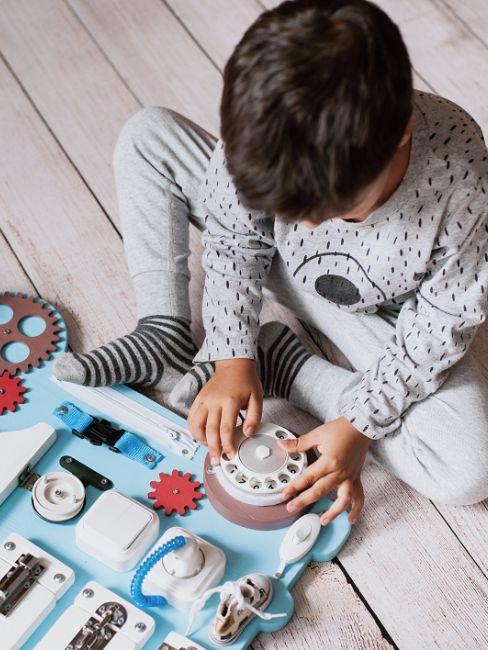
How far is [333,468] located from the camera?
0.89 metres

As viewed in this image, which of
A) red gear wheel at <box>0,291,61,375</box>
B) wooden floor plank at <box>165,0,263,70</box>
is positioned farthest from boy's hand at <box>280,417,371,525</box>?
wooden floor plank at <box>165,0,263,70</box>

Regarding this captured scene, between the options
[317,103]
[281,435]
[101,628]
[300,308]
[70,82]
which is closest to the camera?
[317,103]

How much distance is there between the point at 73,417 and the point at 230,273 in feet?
0.84

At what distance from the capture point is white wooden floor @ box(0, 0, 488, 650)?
2.98 feet

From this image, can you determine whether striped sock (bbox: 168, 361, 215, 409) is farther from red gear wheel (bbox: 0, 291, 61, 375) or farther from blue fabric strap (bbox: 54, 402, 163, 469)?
red gear wheel (bbox: 0, 291, 61, 375)

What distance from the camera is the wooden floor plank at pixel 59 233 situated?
115cm

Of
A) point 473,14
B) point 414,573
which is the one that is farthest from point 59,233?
point 473,14

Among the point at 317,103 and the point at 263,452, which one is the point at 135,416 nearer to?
the point at 263,452

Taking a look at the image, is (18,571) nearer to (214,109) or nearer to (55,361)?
(55,361)

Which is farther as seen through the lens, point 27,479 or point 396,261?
point 27,479

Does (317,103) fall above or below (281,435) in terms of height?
above

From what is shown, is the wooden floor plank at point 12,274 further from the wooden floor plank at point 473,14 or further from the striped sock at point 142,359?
the wooden floor plank at point 473,14

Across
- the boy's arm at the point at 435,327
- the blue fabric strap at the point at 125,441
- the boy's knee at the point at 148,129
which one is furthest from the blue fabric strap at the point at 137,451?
the boy's knee at the point at 148,129

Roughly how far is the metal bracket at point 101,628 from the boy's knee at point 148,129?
572mm
